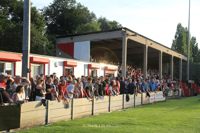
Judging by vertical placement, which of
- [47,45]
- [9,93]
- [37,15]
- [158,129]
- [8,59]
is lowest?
[158,129]

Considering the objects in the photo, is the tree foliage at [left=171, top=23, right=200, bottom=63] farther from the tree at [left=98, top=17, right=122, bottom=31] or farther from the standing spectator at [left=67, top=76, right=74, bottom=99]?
the standing spectator at [left=67, top=76, right=74, bottom=99]

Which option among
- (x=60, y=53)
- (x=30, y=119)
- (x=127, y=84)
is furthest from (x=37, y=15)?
(x=30, y=119)

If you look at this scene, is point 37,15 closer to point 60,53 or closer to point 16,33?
point 16,33

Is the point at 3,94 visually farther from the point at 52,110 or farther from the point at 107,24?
the point at 107,24

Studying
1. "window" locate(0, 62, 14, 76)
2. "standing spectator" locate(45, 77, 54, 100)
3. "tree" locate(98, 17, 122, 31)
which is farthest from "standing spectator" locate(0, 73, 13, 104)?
"tree" locate(98, 17, 122, 31)

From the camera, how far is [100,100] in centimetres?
2505

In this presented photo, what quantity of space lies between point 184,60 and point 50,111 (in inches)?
A: 2228

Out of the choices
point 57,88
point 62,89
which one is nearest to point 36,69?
point 62,89

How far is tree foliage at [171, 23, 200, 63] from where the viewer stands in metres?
105

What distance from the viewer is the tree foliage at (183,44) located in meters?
105

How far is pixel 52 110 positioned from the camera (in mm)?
18875

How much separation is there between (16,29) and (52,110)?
3256 cm

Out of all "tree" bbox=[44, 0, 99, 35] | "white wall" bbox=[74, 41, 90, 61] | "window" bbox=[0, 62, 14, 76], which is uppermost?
"tree" bbox=[44, 0, 99, 35]

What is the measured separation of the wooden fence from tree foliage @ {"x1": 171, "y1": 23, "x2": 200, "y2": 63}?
→ 249 feet
